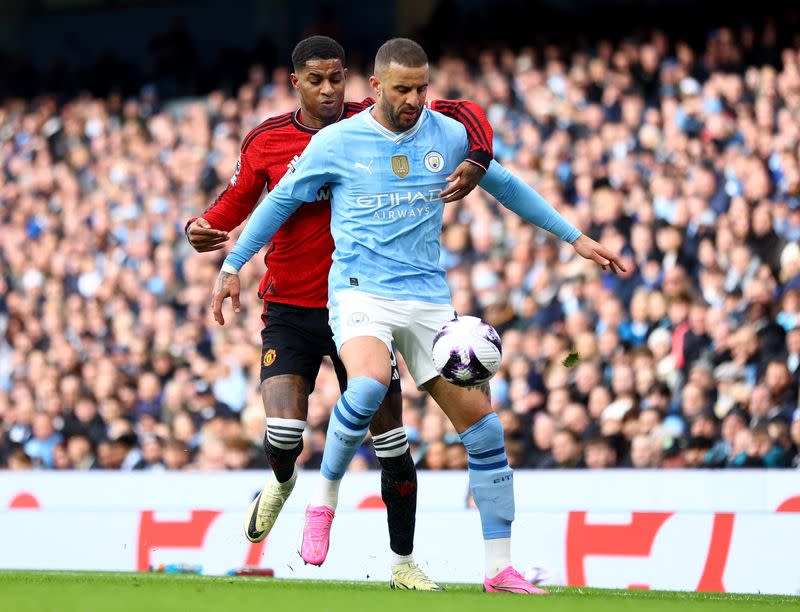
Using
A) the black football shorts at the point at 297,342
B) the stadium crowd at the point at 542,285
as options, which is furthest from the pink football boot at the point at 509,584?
the stadium crowd at the point at 542,285

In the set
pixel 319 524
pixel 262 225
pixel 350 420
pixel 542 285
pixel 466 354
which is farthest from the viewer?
pixel 542 285

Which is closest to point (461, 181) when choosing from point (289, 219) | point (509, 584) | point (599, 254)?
point (599, 254)

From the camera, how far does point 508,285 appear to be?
14.0 meters

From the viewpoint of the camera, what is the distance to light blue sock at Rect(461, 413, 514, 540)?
6730 mm

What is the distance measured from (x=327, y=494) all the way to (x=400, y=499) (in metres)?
0.73

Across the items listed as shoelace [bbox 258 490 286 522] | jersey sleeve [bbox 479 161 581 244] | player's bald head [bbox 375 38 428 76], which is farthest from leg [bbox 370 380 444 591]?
player's bald head [bbox 375 38 428 76]

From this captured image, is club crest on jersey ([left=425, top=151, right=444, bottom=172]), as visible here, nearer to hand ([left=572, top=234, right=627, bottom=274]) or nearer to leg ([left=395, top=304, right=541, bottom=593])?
leg ([left=395, top=304, right=541, bottom=593])

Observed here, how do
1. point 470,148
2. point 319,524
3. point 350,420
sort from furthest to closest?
point 470,148, point 319,524, point 350,420

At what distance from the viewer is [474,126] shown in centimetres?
698

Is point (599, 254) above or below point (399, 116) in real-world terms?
below

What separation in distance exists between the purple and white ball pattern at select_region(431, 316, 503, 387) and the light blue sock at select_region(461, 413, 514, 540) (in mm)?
279

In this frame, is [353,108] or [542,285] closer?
[353,108]

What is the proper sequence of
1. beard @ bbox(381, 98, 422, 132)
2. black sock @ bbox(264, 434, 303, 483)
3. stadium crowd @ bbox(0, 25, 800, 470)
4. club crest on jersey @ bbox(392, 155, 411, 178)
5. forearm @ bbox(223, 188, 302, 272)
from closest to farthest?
beard @ bbox(381, 98, 422, 132), club crest on jersey @ bbox(392, 155, 411, 178), forearm @ bbox(223, 188, 302, 272), black sock @ bbox(264, 434, 303, 483), stadium crowd @ bbox(0, 25, 800, 470)

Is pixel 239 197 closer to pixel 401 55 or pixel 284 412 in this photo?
pixel 284 412
